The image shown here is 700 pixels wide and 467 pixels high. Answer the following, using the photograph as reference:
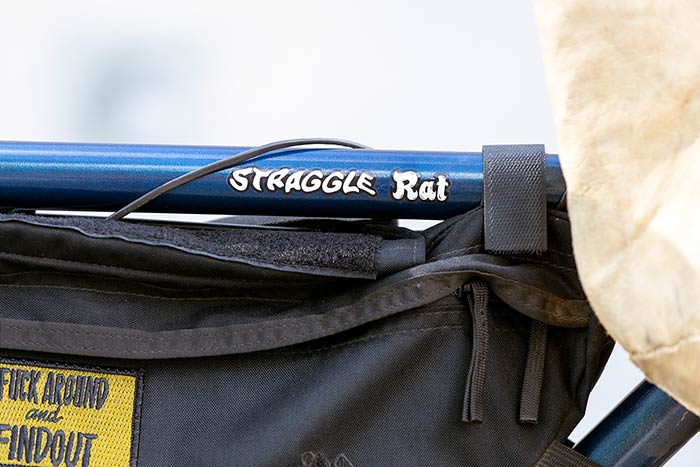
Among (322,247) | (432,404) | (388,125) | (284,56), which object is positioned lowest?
(432,404)

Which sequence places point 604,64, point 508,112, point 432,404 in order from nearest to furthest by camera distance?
point 604,64
point 432,404
point 508,112

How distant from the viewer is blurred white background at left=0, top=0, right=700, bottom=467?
3.97 ft

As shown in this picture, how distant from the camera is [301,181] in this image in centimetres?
64

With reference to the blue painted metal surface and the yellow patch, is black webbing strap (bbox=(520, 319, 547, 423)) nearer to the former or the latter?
the blue painted metal surface

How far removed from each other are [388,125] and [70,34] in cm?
51

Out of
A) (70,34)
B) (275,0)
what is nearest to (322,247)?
(275,0)

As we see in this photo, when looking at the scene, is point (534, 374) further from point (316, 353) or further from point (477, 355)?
point (316, 353)

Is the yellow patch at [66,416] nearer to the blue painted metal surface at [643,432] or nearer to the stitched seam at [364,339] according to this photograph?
the stitched seam at [364,339]

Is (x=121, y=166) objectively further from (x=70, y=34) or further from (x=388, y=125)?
(x=70, y=34)

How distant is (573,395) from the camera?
1.99 feet

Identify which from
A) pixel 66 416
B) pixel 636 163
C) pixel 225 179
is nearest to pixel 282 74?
pixel 225 179

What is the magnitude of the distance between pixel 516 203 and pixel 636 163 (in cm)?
14

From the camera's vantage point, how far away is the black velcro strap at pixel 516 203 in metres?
0.59

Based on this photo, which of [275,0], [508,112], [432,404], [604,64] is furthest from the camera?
[275,0]
